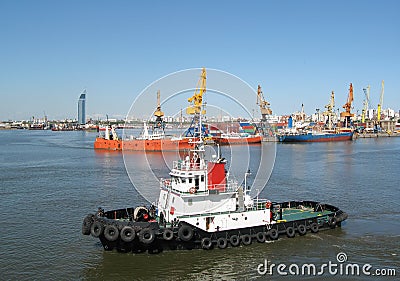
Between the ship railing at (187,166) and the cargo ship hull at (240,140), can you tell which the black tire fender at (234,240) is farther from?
the cargo ship hull at (240,140)

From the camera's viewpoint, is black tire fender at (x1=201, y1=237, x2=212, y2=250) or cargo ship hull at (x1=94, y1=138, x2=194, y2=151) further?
cargo ship hull at (x1=94, y1=138, x2=194, y2=151)

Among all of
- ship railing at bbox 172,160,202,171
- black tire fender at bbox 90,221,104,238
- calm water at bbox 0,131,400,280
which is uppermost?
ship railing at bbox 172,160,202,171

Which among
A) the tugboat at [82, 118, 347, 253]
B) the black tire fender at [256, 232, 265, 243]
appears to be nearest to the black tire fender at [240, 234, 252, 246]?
the tugboat at [82, 118, 347, 253]

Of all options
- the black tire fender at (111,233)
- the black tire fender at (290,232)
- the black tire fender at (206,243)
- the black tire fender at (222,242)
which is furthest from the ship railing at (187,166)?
the black tire fender at (290,232)

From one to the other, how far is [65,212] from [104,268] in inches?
341

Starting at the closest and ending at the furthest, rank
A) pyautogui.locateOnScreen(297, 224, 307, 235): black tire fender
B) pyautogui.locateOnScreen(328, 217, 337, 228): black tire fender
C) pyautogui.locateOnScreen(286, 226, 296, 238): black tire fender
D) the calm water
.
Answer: the calm water
pyautogui.locateOnScreen(286, 226, 296, 238): black tire fender
pyautogui.locateOnScreen(297, 224, 307, 235): black tire fender
pyautogui.locateOnScreen(328, 217, 337, 228): black tire fender

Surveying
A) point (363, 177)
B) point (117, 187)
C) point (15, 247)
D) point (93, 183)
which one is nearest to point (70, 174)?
point (93, 183)

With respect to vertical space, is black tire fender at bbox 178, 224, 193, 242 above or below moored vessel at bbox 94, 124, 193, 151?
below

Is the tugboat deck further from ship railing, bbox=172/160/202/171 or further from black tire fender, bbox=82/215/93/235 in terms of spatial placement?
black tire fender, bbox=82/215/93/235

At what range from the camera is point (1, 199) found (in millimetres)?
25734

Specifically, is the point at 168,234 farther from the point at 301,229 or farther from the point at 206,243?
the point at 301,229

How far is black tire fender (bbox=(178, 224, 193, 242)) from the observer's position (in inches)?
608

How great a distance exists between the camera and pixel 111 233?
1529cm

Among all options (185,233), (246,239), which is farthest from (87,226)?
(246,239)
